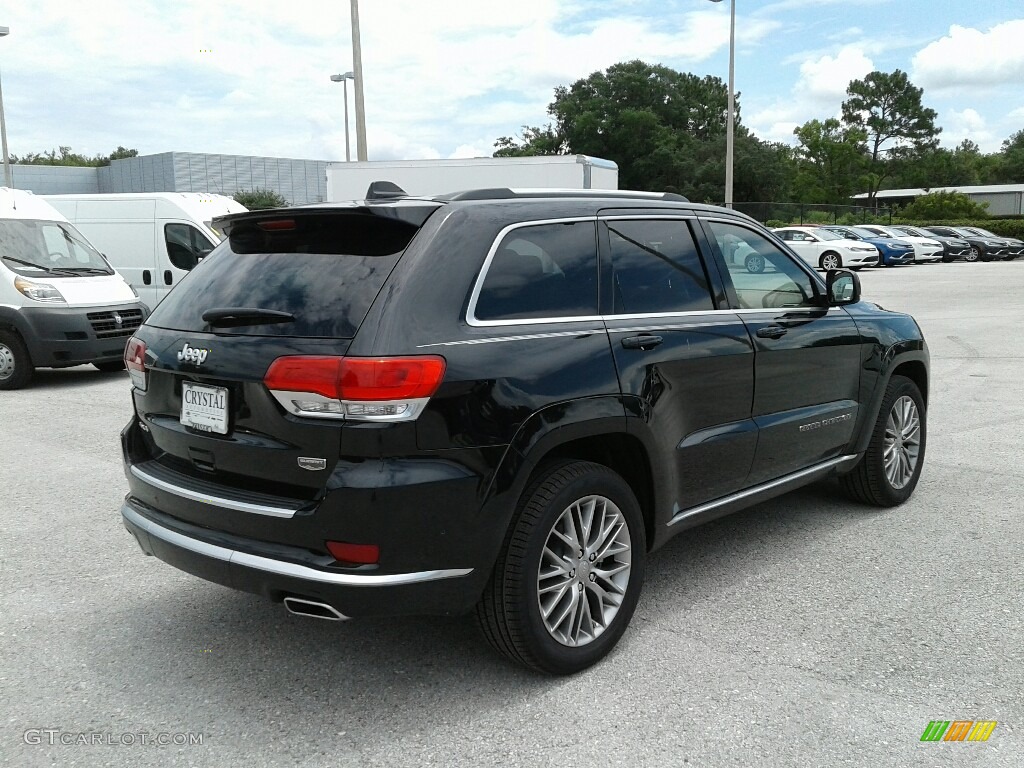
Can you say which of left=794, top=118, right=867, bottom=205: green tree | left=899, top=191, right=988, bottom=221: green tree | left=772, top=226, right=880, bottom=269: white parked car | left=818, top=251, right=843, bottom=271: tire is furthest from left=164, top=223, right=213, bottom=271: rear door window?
left=794, top=118, right=867, bottom=205: green tree

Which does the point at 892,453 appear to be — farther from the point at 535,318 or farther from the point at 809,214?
the point at 809,214

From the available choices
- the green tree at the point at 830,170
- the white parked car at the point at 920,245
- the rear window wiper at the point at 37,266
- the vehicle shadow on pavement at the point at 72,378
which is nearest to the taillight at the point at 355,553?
the vehicle shadow on pavement at the point at 72,378

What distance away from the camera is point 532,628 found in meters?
3.35

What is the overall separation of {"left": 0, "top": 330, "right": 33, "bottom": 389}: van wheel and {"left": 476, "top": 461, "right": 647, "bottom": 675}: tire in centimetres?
915

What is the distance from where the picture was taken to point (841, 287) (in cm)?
514

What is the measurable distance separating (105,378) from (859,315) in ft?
30.7

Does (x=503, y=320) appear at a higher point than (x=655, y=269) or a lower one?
lower

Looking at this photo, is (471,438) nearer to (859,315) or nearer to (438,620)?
(438,620)

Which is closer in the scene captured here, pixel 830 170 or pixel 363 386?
pixel 363 386

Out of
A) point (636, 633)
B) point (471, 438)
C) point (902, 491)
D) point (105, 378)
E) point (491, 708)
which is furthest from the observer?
point (105, 378)

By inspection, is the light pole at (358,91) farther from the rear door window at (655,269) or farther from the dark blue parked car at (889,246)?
the dark blue parked car at (889,246)

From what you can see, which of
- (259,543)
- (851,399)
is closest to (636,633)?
(259,543)

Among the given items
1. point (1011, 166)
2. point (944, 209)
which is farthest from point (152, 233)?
point (1011, 166)

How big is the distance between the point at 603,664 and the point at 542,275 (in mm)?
1512
